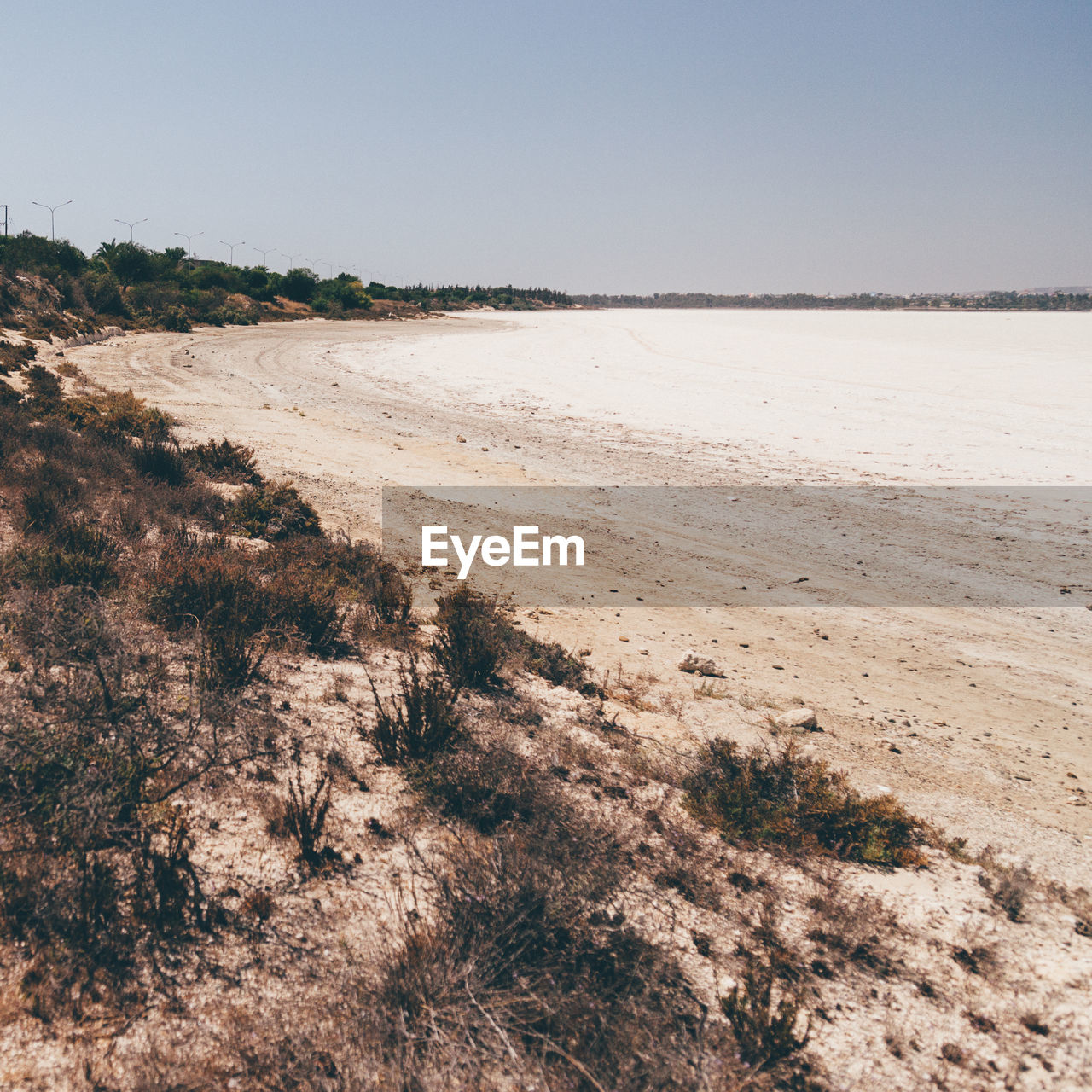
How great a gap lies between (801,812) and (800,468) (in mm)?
11324

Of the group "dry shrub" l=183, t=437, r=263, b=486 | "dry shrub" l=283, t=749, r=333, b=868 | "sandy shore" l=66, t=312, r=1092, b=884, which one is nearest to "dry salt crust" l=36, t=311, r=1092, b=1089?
"sandy shore" l=66, t=312, r=1092, b=884

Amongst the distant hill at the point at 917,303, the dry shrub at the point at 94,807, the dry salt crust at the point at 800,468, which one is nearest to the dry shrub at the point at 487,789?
the dry shrub at the point at 94,807

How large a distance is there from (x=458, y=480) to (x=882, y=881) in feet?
34.6

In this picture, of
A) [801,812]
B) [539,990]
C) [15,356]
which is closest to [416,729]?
[539,990]

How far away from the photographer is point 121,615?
5773 millimetres

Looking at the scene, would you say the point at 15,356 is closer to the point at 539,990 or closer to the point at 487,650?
the point at 487,650

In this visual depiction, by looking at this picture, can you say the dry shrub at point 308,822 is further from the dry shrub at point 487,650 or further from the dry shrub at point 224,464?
the dry shrub at point 224,464

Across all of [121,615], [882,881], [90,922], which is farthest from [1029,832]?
[121,615]

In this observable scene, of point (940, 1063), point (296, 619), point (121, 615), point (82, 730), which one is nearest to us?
point (940, 1063)

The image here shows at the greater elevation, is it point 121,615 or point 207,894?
Result: point 121,615

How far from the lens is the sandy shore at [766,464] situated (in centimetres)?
575

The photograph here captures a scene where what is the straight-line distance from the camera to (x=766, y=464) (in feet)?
49.4

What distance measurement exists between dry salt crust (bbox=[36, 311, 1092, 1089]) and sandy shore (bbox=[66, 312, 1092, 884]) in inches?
1.5

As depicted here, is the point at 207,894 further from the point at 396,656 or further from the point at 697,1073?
the point at 396,656
